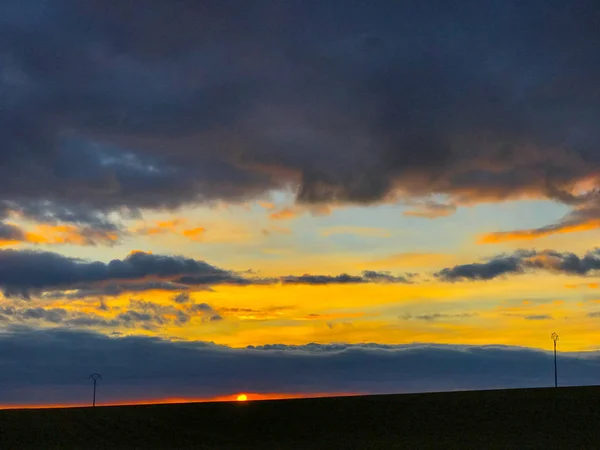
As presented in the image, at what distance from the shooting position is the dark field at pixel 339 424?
78562 millimetres

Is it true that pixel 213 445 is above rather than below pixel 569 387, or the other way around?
below

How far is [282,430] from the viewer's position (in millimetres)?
89938

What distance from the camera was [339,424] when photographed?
91438 mm

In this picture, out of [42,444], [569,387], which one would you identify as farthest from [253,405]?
[569,387]

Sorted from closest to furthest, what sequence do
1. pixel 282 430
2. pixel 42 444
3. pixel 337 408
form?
pixel 42 444
pixel 282 430
pixel 337 408

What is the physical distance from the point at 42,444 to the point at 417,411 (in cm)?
4633

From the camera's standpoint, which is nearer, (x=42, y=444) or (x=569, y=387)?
(x=42, y=444)

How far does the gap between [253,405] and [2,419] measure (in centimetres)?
3455

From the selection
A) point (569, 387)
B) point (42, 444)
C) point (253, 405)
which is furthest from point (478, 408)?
point (42, 444)

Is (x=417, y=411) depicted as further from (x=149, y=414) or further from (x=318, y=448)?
(x=149, y=414)

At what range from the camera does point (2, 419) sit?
264ft

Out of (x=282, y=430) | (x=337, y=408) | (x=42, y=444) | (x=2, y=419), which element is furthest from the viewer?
(x=337, y=408)

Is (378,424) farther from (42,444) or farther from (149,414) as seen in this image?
(42,444)

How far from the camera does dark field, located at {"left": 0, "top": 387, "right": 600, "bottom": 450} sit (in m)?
78.6
